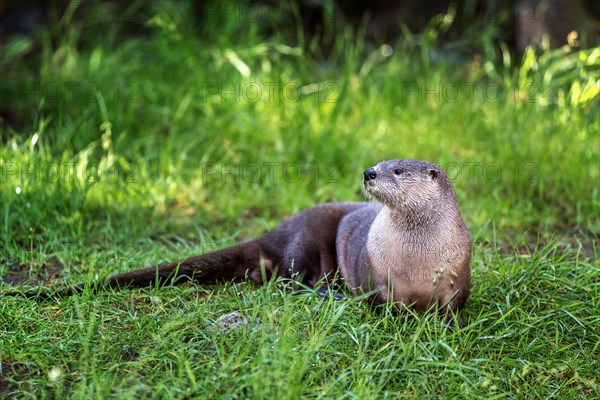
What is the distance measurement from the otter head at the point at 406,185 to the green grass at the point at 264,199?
0.36 meters

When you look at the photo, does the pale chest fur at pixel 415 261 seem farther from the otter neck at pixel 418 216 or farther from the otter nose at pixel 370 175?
the otter nose at pixel 370 175

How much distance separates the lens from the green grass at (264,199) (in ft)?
7.37

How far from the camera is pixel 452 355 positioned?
2.29 metres

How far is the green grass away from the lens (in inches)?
88.4

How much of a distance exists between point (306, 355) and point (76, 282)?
45.8 inches

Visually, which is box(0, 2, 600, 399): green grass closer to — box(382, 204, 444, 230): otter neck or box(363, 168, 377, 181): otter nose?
box(382, 204, 444, 230): otter neck

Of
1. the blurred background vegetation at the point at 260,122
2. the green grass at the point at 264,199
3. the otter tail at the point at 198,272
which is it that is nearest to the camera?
the green grass at the point at 264,199

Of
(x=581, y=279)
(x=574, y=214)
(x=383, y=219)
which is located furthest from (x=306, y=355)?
(x=574, y=214)

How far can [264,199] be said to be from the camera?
3941 mm

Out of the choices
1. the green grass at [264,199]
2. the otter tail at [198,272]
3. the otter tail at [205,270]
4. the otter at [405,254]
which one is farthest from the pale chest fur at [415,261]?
the otter tail at [205,270]

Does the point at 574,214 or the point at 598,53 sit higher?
the point at 598,53

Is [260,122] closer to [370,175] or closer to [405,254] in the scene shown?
[370,175]

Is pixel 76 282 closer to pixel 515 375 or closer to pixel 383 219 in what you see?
pixel 383 219

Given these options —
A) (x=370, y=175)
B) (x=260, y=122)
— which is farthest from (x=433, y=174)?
(x=260, y=122)
